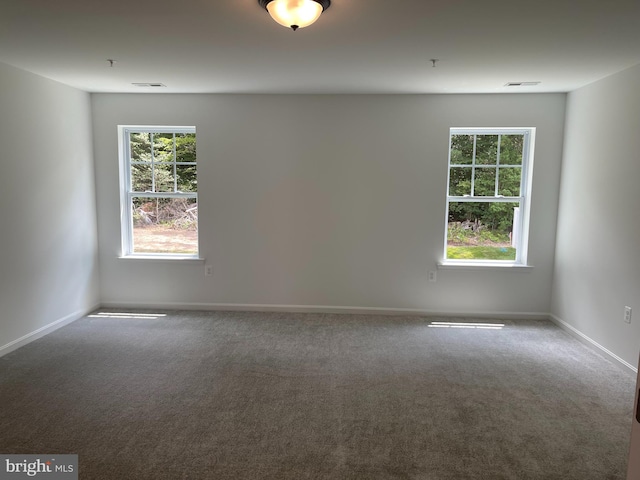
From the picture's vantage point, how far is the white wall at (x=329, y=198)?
4.46 meters

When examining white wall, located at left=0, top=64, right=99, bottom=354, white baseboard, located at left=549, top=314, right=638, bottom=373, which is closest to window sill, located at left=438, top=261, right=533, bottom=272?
white baseboard, located at left=549, top=314, right=638, bottom=373

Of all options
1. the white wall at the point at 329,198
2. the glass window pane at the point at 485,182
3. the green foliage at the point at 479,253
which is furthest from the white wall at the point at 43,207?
the glass window pane at the point at 485,182

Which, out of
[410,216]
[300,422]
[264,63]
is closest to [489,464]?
[300,422]

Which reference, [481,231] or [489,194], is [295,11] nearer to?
[489,194]

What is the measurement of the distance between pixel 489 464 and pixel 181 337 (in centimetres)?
287

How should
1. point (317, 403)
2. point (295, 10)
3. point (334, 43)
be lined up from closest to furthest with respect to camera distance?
point (295, 10) → point (317, 403) → point (334, 43)

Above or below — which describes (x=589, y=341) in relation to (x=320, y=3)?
below

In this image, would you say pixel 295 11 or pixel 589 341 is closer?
pixel 295 11

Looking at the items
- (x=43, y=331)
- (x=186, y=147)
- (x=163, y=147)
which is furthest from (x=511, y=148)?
(x=43, y=331)

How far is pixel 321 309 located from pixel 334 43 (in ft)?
9.51

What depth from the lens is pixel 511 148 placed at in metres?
4.52

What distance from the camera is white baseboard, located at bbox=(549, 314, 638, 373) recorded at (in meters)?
3.30

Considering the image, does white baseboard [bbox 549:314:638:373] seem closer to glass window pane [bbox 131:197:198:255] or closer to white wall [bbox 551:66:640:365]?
white wall [bbox 551:66:640:365]

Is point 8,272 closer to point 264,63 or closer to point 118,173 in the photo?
point 118,173
